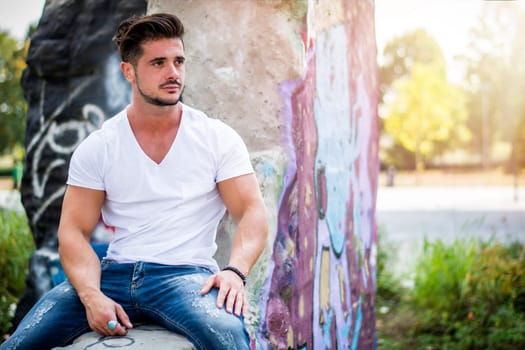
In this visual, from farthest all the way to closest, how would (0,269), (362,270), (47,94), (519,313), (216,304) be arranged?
(0,269)
(519,313)
(362,270)
(47,94)
(216,304)

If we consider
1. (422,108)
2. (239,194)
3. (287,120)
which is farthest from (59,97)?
(422,108)

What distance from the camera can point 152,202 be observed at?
7.61 ft

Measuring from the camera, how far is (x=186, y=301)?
6.88ft

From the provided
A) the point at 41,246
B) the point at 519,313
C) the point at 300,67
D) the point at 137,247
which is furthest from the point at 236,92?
the point at 519,313

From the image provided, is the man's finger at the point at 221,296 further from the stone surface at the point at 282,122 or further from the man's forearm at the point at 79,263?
the stone surface at the point at 282,122

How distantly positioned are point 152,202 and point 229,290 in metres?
0.45

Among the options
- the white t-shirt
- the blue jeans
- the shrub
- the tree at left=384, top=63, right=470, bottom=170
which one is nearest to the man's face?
the white t-shirt

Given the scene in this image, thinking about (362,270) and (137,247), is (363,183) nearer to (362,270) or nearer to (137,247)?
(362,270)

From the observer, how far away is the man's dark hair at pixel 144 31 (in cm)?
233

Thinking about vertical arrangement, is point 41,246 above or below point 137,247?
below

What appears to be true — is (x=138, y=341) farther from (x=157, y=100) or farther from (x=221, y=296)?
(x=157, y=100)

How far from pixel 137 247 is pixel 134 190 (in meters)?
0.21

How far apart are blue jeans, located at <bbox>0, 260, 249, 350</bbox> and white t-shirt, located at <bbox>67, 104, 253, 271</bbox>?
65mm

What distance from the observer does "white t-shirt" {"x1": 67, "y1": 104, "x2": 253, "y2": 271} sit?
2.29 meters
